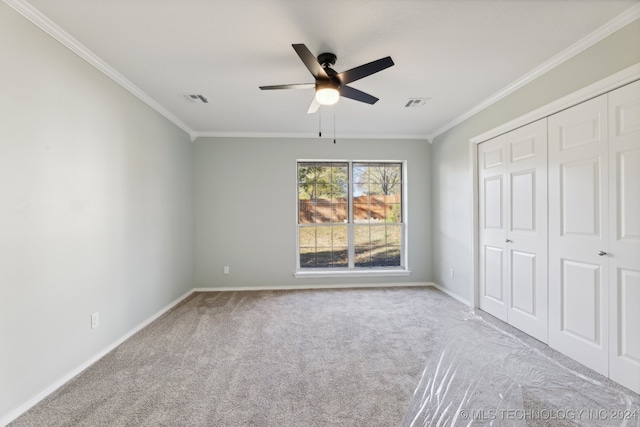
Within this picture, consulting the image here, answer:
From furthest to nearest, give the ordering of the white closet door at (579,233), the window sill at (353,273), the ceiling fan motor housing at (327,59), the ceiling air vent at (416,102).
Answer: the window sill at (353,273) < the ceiling air vent at (416,102) < the ceiling fan motor housing at (327,59) < the white closet door at (579,233)

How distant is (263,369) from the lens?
87.4 inches

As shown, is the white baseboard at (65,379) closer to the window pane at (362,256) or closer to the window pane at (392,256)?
the window pane at (362,256)

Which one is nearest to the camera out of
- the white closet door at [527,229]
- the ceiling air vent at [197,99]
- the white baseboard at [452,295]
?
the white closet door at [527,229]

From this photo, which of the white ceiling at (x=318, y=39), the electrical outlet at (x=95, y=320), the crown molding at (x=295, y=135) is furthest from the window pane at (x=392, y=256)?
the electrical outlet at (x=95, y=320)

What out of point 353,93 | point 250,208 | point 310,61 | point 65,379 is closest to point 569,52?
point 353,93

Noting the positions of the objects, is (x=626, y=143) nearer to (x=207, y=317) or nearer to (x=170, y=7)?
(x=170, y=7)

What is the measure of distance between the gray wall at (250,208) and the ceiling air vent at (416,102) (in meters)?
1.36

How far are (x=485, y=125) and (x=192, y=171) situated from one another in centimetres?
420

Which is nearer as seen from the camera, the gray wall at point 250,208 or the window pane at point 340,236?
the gray wall at point 250,208

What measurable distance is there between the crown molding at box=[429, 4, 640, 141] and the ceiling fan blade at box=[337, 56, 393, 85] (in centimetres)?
154

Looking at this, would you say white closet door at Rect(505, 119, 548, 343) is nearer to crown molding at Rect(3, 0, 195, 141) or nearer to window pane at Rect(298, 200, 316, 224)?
window pane at Rect(298, 200, 316, 224)

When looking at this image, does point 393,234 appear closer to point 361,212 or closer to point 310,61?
point 361,212

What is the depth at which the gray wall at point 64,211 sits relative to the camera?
171cm

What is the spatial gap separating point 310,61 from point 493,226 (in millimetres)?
2816
